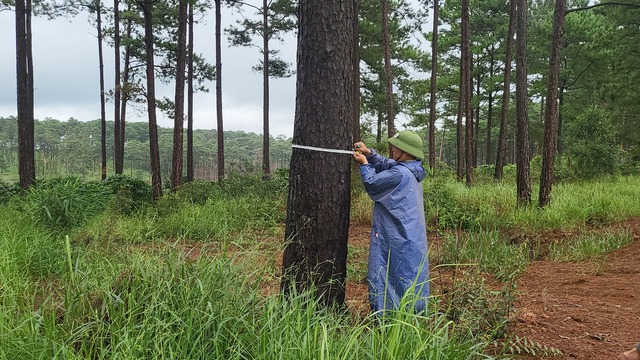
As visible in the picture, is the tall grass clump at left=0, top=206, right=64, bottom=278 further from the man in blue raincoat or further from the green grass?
the man in blue raincoat

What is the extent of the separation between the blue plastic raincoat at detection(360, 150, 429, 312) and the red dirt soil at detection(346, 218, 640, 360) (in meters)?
0.32

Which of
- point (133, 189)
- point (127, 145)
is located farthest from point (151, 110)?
point (127, 145)

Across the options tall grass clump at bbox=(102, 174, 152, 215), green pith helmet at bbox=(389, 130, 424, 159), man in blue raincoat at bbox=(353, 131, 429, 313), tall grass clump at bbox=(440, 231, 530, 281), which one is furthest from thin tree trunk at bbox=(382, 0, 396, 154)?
man in blue raincoat at bbox=(353, 131, 429, 313)

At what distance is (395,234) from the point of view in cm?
321

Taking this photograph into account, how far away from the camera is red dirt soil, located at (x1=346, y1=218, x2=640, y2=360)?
120 inches

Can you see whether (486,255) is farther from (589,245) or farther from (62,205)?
(62,205)

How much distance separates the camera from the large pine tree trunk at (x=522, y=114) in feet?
31.7

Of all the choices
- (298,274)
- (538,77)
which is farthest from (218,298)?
(538,77)

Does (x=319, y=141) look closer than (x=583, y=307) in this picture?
Yes

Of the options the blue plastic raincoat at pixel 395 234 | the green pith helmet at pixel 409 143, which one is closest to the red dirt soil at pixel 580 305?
the blue plastic raincoat at pixel 395 234

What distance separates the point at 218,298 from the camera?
2.33 meters

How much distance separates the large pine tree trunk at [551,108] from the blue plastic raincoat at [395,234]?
7257mm

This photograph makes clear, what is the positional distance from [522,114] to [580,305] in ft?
22.3

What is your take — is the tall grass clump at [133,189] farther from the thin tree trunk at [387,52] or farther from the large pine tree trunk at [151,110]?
the thin tree trunk at [387,52]
